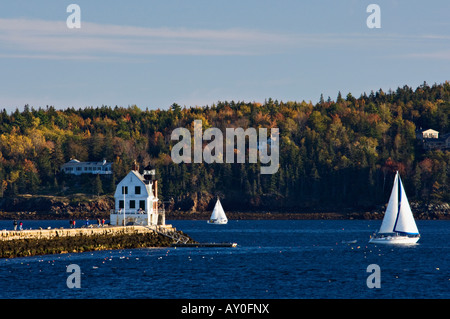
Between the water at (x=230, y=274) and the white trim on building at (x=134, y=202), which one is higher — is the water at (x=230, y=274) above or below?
below

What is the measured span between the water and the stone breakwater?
1.40 metres

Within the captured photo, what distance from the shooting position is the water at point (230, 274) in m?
60.7

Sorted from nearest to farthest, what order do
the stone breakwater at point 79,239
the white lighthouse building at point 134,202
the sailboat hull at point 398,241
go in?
the stone breakwater at point 79,239 → the white lighthouse building at point 134,202 → the sailboat hull at point 398,241

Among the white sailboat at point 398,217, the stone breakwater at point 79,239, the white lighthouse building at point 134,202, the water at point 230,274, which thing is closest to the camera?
the water at point 230,274

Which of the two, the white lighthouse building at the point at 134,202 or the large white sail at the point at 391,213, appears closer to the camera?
the white lighthouse building at the point at 134,202

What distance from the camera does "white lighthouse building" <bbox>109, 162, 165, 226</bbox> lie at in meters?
98.1

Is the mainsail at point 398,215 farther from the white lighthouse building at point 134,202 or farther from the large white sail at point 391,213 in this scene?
the white lighthouse building at point 134,202

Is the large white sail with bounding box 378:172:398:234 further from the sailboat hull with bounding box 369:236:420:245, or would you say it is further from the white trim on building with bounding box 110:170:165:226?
the white trim on building with bounding box 110:170:165:226

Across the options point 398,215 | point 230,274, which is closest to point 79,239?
point 230,274

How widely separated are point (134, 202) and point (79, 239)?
1401 centimetres

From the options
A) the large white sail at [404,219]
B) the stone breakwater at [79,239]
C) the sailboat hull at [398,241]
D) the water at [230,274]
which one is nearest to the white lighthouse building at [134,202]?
the stone breakwater at [79,239]

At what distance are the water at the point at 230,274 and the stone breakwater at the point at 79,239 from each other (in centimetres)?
140

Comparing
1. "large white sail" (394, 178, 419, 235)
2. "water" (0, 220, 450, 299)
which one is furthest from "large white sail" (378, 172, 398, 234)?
"water" (0, 220, 450, 299)
